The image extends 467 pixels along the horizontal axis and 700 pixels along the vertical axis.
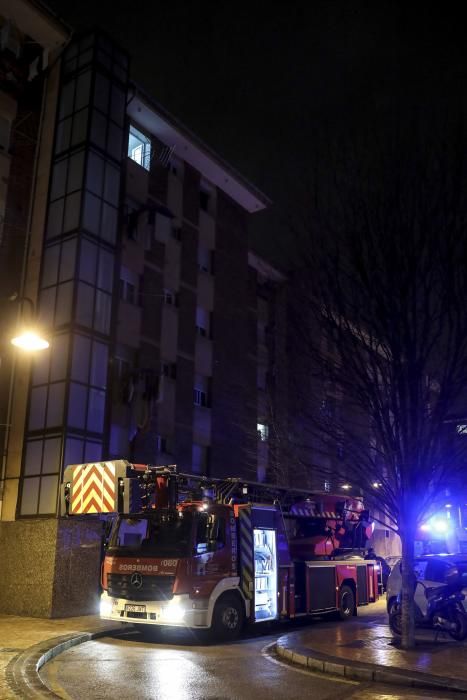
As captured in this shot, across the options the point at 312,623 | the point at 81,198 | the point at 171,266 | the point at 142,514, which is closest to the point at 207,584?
the point at 142,514

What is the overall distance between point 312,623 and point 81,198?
42.6ft

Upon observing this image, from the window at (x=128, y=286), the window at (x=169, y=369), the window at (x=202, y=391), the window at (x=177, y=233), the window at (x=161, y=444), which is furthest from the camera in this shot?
the window at (x=202, y=391)

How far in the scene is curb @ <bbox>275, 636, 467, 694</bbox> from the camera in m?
8.48

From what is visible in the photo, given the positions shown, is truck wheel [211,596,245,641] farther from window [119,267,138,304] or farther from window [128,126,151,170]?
window [128,126,151,170]

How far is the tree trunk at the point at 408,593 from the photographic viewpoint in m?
11.0

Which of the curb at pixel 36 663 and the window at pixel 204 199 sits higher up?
the window at pixel 204 199

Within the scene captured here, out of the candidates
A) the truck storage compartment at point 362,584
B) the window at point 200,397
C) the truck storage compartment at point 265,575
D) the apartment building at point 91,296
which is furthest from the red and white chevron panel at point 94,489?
the window at point 200,397

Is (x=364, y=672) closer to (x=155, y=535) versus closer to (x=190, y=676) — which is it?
(x=190, y=676)

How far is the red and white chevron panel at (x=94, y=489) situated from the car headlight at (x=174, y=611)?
1.97 m

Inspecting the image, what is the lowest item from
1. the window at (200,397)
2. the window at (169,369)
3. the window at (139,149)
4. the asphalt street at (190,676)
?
the asphalt street at (190,676)

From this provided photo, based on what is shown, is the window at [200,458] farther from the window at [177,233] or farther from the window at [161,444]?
the window at [177,233]

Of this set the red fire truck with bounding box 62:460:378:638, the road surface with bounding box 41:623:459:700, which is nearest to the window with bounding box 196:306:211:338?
the red fire truck with bounding box 62:460:378:638

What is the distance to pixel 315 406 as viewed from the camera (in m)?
13.0

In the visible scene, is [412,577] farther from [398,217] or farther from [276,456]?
[276,456]
